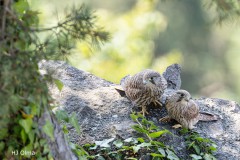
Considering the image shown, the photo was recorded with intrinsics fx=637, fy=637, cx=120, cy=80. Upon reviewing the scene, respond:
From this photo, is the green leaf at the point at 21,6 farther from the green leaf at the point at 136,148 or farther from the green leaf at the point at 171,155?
the green leaf at the point at 171,155

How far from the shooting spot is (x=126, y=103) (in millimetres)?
6047

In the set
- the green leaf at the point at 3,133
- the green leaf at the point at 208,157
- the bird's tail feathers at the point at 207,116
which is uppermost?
the bird's tail feathers at the point at 207,116

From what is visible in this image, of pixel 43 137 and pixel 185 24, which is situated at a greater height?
pixel 185 24

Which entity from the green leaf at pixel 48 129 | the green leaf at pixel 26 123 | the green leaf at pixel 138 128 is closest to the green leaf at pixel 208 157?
the green leaf at pixel 138 128

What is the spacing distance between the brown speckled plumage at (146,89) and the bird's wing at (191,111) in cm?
29

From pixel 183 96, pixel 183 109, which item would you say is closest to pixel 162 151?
pixel 183 109

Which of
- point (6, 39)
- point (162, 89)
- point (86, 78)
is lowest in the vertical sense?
point (6, 39)

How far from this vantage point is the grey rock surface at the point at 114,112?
219 inches

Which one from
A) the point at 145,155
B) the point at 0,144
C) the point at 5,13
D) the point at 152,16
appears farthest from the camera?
the point at 152,16

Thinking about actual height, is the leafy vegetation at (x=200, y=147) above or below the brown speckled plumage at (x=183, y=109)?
below

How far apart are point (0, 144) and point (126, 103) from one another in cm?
208

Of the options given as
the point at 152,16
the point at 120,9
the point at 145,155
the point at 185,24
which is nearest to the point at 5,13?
the point at 145,155

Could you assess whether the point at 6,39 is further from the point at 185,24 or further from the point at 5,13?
the point at 185,24

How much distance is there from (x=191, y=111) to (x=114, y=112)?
2.33 ft
